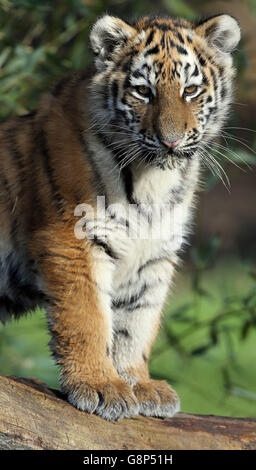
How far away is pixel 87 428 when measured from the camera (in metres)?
2.35

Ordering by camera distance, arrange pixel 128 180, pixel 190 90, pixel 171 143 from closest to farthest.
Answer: pixel 171 143, pixel 190 90, pixel 128 180

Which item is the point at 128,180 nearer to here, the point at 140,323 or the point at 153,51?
the point at 153,51

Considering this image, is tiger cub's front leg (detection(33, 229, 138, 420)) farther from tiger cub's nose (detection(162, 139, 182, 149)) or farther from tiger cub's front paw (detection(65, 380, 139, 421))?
tiger cub's nose (detection(162, 139, 182, 149))

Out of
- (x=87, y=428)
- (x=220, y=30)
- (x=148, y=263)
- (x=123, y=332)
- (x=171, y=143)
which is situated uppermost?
(x=220, y=30)

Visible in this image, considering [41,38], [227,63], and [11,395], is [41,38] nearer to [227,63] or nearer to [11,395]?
[227,63]

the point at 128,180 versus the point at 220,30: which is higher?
the point at 220,30

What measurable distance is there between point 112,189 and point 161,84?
1.23ft

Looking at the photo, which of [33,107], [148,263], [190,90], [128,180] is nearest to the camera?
[190,90]

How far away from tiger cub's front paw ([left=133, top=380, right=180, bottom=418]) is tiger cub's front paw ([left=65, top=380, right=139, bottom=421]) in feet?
0.39

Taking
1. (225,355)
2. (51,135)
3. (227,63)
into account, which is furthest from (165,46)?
(225,355)

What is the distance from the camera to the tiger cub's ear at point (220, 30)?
8.52 feet

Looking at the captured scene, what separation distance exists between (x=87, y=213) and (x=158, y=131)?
36 centimetres

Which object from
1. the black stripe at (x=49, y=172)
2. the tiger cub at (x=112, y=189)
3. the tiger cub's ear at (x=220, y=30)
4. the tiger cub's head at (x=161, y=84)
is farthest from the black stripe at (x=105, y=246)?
the tiger cub's ear at (x=220, y=30)

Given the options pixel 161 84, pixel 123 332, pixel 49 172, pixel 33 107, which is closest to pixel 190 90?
pixel 161 84
